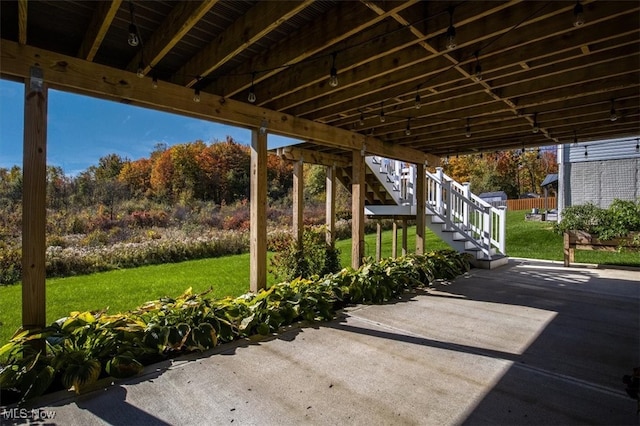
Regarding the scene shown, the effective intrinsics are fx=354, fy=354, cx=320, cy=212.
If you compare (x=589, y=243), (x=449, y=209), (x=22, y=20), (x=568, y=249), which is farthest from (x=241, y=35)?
(x=568, y=249)

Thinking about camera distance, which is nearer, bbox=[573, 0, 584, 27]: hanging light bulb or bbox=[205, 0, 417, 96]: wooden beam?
bbox=[573, 0, 584, 27]: hanging light bulb

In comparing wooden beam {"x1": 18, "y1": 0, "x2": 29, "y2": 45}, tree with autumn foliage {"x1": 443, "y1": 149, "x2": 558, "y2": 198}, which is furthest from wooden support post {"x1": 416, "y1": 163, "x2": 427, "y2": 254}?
tree with autumn foliage {"x1": 443, "y1": 149, "x2": 558, "y2": 198}

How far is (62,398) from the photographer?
2227 mm

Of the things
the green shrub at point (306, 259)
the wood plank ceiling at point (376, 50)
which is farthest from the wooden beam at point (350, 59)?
the green shrub at point (306, 259)

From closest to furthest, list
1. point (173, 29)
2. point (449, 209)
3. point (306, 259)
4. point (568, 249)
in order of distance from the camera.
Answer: point (173, 29), point (306, 259), point (568, 249), point (449, 209)

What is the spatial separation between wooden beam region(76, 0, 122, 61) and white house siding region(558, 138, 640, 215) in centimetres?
1141

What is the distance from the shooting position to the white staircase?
292 inches

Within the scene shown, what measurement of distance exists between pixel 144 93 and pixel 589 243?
7.85 metres

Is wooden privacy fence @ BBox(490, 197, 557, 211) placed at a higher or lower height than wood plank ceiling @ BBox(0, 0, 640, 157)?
lower

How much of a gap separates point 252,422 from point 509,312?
3.33m

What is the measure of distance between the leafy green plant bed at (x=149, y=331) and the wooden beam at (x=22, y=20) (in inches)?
80.1

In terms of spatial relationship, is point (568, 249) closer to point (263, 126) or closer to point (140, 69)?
point (263, 126)

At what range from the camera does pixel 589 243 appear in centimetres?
681

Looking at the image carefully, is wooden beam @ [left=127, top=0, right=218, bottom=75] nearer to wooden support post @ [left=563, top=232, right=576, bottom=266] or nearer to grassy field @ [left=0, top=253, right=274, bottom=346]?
grassy field @ [left=0, top=253, right=274, bottom=346]
